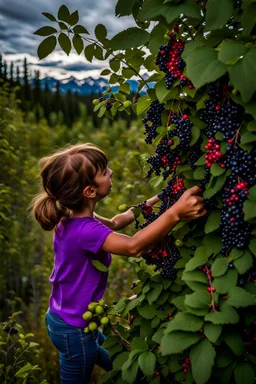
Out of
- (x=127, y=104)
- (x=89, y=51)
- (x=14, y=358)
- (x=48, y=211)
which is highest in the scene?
(x=89, y=51)

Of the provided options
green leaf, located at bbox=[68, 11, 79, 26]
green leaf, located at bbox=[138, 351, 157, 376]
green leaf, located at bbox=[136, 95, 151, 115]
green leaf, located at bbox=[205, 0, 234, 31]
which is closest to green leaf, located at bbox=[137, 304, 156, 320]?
green leaf, located at bbox=[138, 351, 157, 376]

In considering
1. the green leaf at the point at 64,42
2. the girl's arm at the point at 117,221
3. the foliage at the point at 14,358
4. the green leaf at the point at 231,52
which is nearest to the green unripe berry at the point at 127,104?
the green leaf at the point at 64,42

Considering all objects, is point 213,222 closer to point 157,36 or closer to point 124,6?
point 157,36

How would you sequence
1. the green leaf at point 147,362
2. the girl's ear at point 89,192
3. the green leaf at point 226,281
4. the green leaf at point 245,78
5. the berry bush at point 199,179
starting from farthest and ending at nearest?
1. the girl's ear at point 89,192
2. the green leaf at point 147,362
3. the green leaf at point 226,281
4. the berry bush at point 199,179
5. the green leaf at point 245,78

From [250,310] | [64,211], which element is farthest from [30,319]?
[250,310]

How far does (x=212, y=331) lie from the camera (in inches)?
46.6

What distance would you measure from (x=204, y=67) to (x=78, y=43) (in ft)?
2.88

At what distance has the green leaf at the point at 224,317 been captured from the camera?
3.84 ft

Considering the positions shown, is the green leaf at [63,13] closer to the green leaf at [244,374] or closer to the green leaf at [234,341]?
the green leaf at [234,341]

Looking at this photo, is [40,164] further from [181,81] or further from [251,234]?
[251,234]

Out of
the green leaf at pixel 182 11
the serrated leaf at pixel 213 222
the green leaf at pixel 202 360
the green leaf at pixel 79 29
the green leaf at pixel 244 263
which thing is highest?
the green leaf at pixel 182 11

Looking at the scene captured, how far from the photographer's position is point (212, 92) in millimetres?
1350

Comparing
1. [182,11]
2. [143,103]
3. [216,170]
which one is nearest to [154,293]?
[216,170]

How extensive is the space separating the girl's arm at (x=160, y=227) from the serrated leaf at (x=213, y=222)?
0.21ft
